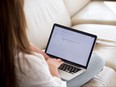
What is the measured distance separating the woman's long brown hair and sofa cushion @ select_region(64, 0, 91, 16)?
163cm

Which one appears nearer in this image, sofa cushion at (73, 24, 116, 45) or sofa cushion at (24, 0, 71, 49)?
sofa cushion at (24, 0, 71, 49)

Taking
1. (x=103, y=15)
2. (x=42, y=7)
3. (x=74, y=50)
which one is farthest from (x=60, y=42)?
(x=103, y=15)

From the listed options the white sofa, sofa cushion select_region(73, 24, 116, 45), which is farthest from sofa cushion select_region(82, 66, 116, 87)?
sofa cushion select_region(73, 24, 116, 45)

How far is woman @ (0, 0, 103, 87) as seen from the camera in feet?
3.11

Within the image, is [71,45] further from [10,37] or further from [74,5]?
[74,5]

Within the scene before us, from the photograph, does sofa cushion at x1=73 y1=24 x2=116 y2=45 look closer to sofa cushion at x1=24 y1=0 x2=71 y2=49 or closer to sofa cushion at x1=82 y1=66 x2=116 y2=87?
sofa cushion at x1=24 y1=0 x2=71 y2=49

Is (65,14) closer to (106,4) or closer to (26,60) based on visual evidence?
(106,4)

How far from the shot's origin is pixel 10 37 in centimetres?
96

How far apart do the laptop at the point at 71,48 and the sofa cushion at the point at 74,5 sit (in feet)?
3.31

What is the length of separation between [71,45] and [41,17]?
Answer: 0.54 metres

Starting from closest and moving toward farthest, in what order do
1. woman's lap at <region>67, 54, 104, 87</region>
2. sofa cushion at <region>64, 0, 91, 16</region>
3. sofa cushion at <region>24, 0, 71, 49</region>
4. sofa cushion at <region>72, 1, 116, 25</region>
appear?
woman's lap at <region>67, 54, 104, 87</region> → sofa cushion at <region>24, 0, 71, 49</region> → sofa cushion at <region>72, 1, 116, 25</region> → sofa cushion at <region>64, 0, 91, 16</region>

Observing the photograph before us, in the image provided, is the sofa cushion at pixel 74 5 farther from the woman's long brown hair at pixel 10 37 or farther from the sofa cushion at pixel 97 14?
the woman's long brown hair at pixel 10 37

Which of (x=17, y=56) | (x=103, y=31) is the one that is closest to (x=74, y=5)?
(x=103, y=31)

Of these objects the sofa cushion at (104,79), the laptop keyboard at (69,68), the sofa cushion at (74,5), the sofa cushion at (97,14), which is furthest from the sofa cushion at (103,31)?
the laptop keyboard at (69,68)
